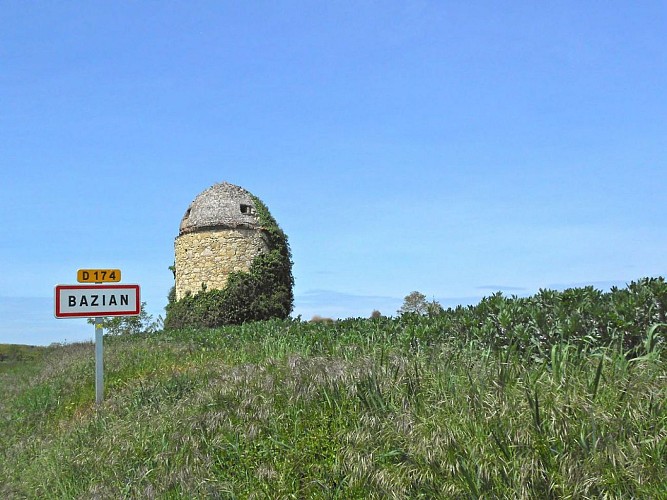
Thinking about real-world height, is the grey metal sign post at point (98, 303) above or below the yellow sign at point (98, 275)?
below

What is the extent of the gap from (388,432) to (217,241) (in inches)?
892

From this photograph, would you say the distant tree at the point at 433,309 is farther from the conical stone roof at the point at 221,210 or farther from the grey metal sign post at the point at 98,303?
the conical stone roof at the point at 221,210

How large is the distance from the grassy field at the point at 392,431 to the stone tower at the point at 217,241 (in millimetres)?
17592

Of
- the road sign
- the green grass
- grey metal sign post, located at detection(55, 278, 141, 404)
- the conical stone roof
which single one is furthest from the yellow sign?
the conical stone roof

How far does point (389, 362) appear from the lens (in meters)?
7.18

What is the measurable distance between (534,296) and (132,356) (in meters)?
9.66

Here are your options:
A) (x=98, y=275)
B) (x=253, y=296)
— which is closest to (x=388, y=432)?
(x=98, y=275)

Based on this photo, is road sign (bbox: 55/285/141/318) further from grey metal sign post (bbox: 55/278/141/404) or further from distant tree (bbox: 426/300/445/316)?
distant tree (bbox: 426/300/445/316)

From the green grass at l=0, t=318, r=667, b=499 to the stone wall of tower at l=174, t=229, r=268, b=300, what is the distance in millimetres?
17603

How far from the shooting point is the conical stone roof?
91.4 feet

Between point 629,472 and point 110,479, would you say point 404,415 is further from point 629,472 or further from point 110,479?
point 110,479

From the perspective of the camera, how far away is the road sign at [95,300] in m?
11.3

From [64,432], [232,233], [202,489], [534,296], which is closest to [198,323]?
[232,233]

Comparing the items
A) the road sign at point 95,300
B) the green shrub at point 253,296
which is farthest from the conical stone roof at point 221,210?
the road sign at point 95,300
